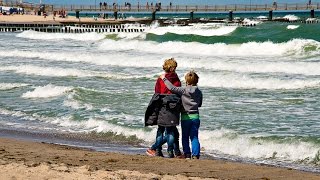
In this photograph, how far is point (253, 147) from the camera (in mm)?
10531

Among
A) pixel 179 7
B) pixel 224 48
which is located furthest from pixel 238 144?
pixel 179 7

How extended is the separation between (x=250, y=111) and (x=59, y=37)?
50.7 metres

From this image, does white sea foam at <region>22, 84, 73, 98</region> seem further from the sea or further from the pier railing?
the pier railing

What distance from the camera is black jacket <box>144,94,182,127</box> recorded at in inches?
352

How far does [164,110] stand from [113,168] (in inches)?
53.1

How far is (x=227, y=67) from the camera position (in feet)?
90.2

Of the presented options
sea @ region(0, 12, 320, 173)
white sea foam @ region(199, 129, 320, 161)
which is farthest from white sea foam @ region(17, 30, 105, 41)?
white sea foam @ region(199, 129, 320, 161)

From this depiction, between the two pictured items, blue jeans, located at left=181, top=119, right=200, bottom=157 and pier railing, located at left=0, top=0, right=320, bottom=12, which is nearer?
blue jeans, located at left=181, top=119, right=200, bottom=157

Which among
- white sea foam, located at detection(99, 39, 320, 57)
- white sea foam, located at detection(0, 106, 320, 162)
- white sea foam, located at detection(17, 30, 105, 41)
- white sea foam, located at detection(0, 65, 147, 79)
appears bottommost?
white sea foam, located at detection(17, 30, 105, 41)

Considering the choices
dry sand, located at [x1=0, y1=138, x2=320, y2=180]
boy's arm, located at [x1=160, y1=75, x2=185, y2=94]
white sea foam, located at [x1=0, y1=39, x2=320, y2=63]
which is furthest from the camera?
white sea foam, located at [x1=0, y1=39, x2=320, y2=63]

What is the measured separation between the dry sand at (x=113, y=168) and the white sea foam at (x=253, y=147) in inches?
57.8

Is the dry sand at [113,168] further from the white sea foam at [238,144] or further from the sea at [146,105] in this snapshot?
the white sea foam at [238,144]

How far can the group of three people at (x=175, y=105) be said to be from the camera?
29.1ft

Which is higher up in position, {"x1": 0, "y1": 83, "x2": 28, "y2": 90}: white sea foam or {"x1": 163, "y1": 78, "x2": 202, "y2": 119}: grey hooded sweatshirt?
{"x1": 163, "y1": 78, "x2": 202, "y2": 119}: grey hooded sweatshirt
